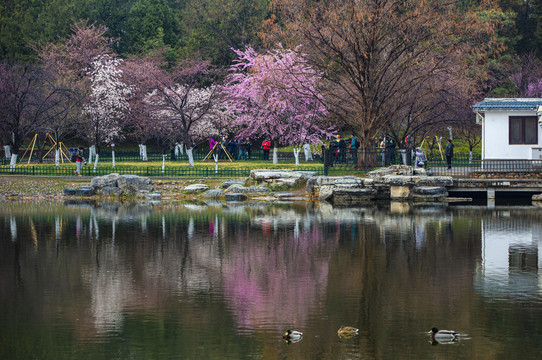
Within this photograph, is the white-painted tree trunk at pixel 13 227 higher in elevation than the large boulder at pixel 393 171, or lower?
lower

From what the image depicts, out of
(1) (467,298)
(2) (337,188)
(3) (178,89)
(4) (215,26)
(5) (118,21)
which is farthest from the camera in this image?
(5) (118,21)

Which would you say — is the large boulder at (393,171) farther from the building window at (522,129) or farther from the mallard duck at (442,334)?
the mallard duck at (442,334)

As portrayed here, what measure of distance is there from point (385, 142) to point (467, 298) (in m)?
36.5

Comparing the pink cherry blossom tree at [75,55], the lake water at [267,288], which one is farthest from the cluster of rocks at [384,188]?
the pink cherry blossom tree at [75,55]

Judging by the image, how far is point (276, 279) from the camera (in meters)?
17.7

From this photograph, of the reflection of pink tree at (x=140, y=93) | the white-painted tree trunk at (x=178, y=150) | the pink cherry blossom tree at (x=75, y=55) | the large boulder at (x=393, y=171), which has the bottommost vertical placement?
the large boulder at (x=393, y=171)

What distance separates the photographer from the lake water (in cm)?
1255

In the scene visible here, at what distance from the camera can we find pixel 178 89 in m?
62.4

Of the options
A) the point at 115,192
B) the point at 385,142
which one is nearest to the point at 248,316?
the point at 115,192

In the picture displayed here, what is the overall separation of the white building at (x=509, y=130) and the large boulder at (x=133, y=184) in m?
18.0

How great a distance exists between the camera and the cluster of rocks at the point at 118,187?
130 feet

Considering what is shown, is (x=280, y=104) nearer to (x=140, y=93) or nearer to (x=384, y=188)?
(x=140, y=93)

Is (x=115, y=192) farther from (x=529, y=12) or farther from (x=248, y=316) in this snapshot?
(x=529, y=12)

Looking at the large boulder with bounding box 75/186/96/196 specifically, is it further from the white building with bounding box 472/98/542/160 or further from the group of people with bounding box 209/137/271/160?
the white building with bounding box 472/98/542/160
